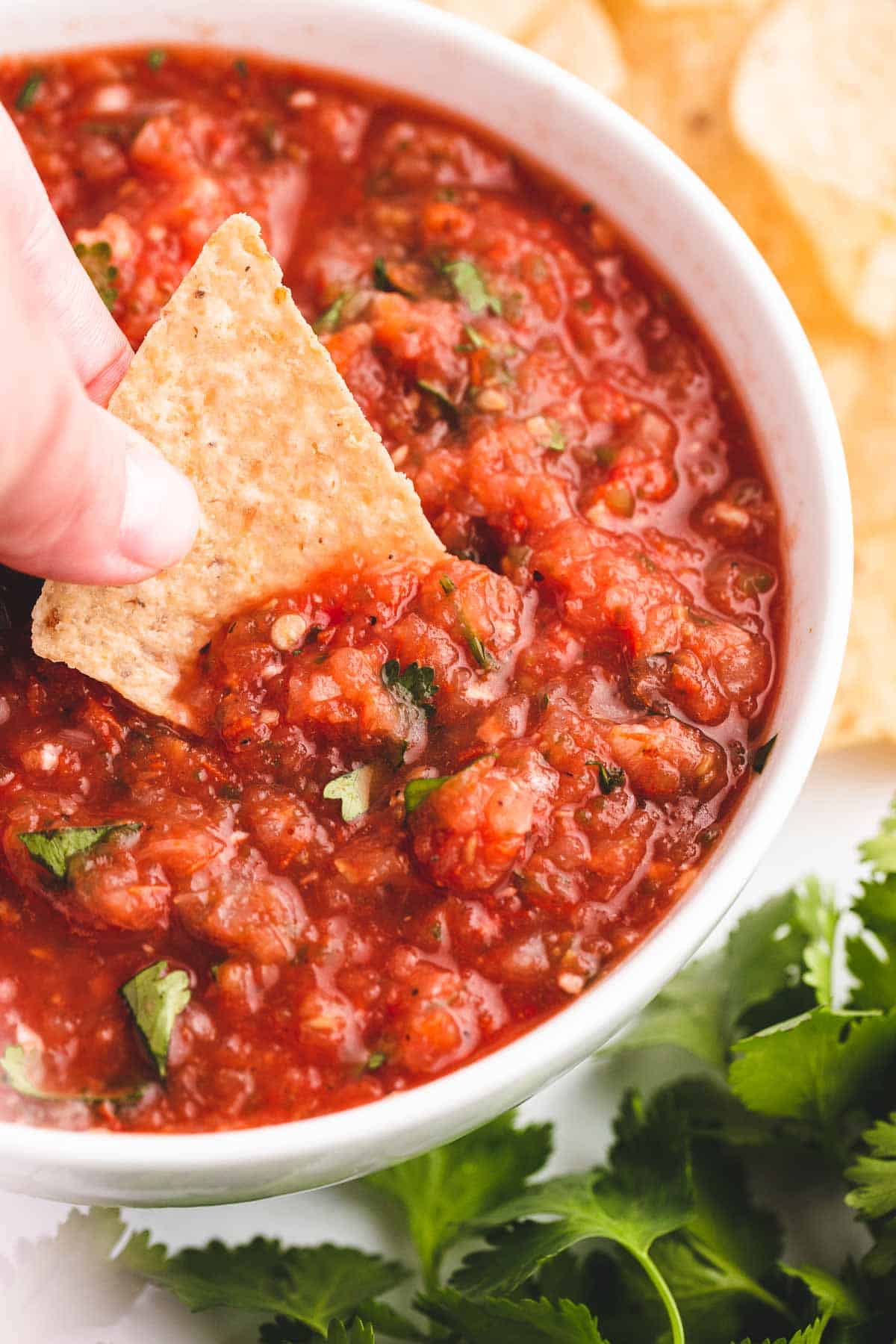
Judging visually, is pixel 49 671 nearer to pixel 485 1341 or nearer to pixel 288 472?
pixel 288 472

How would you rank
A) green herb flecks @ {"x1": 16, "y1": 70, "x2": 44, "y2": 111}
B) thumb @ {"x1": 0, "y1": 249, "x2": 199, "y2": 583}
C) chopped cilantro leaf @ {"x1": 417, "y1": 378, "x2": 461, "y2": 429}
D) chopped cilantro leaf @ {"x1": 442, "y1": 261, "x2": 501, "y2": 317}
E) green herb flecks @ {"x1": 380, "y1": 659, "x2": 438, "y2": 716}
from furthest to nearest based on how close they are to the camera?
green herb flecks @ {"x1": 16, "y1": 70, "x2": 44, "y2": 111} < chopped cilantro leaf @ {"x1": 442, "y1": 261, "x2": 501, "y2": 317} < chopped cilantro leaf @ {"x1": 417, "y1": 378, "x2": 461, "y2": 429} < green herb flecks @ {"x1": 380, "y1": 659, "x2": 438, "y2": 716} < thumb @ {"x1": 0, "y1": 249, "x2": 199, "y2": 583}

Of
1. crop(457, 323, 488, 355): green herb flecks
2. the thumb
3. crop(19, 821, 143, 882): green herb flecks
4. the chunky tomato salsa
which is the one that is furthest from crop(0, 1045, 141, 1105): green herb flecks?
crop(457, 323, 488, 355): green herb flecks

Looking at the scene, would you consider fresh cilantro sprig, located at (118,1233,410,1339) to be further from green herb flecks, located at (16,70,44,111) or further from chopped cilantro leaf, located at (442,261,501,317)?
green herb flecks, located at (16,70,44,111)

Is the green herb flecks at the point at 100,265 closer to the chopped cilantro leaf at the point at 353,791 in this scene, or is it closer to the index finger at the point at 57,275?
the index finger at the point at 57,275

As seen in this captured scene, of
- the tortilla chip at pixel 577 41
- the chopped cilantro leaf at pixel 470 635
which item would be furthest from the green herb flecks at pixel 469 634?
the tortilla chip at pixel 577 41

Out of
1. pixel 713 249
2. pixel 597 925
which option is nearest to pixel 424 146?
pixel 713 249

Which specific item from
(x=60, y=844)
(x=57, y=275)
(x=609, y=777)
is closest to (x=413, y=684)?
(x=609, y=777)

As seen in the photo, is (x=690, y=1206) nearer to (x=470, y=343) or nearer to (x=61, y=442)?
(x=470, y=343)
